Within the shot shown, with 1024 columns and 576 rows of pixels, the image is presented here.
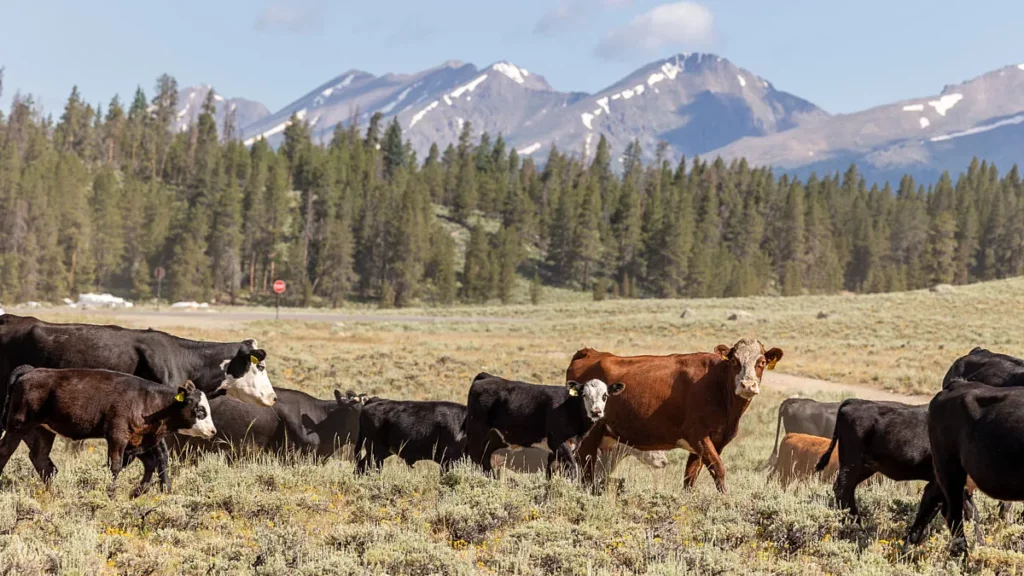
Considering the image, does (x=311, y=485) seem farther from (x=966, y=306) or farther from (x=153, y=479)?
(x=966, y=306)

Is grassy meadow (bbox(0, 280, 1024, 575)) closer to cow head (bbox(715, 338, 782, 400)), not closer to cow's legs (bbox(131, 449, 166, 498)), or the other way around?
cow's legs (bbox(131, 449, 166, 498))

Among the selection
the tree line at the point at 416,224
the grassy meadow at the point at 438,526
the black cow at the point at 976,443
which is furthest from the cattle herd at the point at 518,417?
the tree line at the point at 416,224

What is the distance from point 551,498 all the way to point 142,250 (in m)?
98.3

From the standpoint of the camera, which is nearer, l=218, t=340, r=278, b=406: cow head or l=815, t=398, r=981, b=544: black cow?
l=815, t=398, r=981, b=544: black cow

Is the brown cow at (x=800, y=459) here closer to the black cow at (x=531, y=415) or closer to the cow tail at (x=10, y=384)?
the black cow at (x=531, y=415)

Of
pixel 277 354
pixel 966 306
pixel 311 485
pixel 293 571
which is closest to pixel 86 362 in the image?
pixel 311 485

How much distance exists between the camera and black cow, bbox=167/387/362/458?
12219 mm

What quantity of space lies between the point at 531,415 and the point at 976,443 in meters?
5.21

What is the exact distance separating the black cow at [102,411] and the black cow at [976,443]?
685cm

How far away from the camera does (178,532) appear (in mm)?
7746

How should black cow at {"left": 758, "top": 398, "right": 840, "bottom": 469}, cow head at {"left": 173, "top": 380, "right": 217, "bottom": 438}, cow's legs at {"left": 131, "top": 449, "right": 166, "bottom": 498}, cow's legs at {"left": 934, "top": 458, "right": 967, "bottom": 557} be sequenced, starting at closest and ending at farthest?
1. cow's legs at {"left": 934, "top": 458, "right": 967, "bottom": 557}
2. cow's legs at {"left": 131, "top": 449, "right": 166, "bottom": 498}
3. cow head at {"left": 173, "top": 380, "right": 217, "bottom": 438}
4. black cow at {"left": 758, "top": 398, "right": 840, "bottom": 469}

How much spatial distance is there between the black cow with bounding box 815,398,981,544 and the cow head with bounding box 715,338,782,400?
3.31 ft

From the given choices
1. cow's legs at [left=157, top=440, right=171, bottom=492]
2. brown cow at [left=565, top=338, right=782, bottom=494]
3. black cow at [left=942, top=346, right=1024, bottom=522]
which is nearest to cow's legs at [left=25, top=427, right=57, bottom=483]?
cow's legs at [left=157, top=440, right=171, bottom=492]

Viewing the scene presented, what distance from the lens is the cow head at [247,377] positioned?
1152 cm
